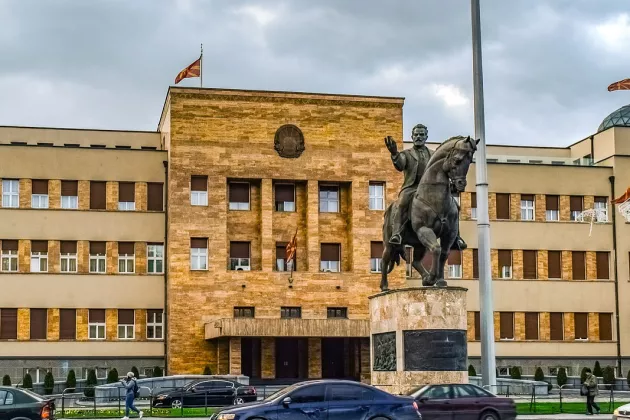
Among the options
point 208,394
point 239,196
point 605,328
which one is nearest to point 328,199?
point 239,196

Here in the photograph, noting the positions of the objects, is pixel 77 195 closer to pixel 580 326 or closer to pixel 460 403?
pixel 580 326

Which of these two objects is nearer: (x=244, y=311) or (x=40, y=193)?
(x=244, y=311)

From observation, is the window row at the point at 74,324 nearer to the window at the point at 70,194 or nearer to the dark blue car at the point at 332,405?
the window at the point at 70,194

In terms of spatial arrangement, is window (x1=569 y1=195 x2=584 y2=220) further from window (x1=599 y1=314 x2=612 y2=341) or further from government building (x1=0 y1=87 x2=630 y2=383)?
government building (x1=0 y1=87 x2=630 y2=383)

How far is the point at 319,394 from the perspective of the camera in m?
23.4

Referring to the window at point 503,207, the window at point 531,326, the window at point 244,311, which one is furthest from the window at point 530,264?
the window at point 244,311

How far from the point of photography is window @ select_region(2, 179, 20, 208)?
5959 centimetres

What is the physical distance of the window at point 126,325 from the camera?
2363 inches

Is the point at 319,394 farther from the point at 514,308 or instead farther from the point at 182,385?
the point at 514,308

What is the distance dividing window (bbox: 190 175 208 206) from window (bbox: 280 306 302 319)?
23.4 feet

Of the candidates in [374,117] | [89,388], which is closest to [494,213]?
[374,117]

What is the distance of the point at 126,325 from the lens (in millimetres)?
60219

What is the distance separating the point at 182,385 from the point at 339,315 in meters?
13.8

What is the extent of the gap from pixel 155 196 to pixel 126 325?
7298 mm
